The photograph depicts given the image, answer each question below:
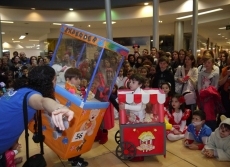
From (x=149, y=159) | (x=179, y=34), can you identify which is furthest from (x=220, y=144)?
(x=179, y=34)

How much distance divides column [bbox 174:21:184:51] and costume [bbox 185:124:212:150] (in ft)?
26.6

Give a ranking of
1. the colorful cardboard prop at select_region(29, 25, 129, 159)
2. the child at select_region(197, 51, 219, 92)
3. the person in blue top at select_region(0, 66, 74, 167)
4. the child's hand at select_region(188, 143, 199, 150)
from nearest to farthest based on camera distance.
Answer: the person in blue top at select_region(0, 66, 74, 167), the colorful cardboard prop at select_region(29, 25, 129, 159), the child's hand at select_region(188, 143, 199, 150), the child at select_region(197, 51, 219, 92)

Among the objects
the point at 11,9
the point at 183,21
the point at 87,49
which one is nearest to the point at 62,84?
the point at 87,49

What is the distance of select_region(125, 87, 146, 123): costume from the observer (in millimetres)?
2684

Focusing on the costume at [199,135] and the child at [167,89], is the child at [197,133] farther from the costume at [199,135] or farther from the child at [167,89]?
the child at [167,89]

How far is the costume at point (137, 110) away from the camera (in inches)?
106

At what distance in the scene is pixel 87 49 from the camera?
260 cm

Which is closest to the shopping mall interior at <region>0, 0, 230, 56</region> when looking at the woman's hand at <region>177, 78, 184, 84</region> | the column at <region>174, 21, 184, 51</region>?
the column at <region>174, 21, 184, 51</region>

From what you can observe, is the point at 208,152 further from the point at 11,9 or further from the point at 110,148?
the point at 11,9

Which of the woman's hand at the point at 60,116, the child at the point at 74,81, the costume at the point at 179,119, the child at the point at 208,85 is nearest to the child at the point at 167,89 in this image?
the costume at the point at 179,119

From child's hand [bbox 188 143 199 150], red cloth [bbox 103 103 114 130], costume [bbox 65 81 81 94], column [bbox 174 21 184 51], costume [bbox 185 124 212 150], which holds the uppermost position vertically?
column [bbox 174 21 184 51]

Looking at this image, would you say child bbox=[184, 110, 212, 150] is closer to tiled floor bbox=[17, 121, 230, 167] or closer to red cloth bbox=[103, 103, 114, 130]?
tiled floor bbox=[17, 121, 230, 167]

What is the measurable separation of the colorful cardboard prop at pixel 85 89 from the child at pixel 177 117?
1.41m

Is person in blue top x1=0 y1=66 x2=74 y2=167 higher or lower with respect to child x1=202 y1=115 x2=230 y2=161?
higher
